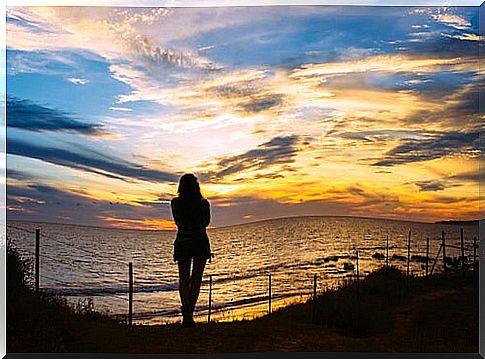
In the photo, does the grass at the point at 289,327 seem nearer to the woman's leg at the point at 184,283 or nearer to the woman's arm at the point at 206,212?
the woman's leg at the point at 184,283

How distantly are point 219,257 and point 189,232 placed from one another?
0.80 metres

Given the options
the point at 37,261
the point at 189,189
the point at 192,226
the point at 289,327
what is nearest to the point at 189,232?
the point at 192,226

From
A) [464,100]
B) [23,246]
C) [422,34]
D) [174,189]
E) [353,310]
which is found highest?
[422,34]

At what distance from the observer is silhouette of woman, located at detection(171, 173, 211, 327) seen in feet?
24.6

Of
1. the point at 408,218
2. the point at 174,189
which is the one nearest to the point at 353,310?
the point at 408,218

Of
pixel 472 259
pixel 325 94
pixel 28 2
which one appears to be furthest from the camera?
pixel 472 259

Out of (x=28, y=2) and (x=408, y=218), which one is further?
(x=408, y=218)

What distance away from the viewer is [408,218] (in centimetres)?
834

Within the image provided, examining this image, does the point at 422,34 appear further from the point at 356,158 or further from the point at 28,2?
the point at 28,2

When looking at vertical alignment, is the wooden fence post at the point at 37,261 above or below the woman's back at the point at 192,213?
below

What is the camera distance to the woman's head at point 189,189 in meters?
7.49

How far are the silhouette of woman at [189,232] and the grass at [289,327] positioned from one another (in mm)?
502

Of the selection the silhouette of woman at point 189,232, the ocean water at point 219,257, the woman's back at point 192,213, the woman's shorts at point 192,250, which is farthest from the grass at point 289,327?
the woman's back at point 192,213

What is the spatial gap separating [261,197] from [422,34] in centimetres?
222
